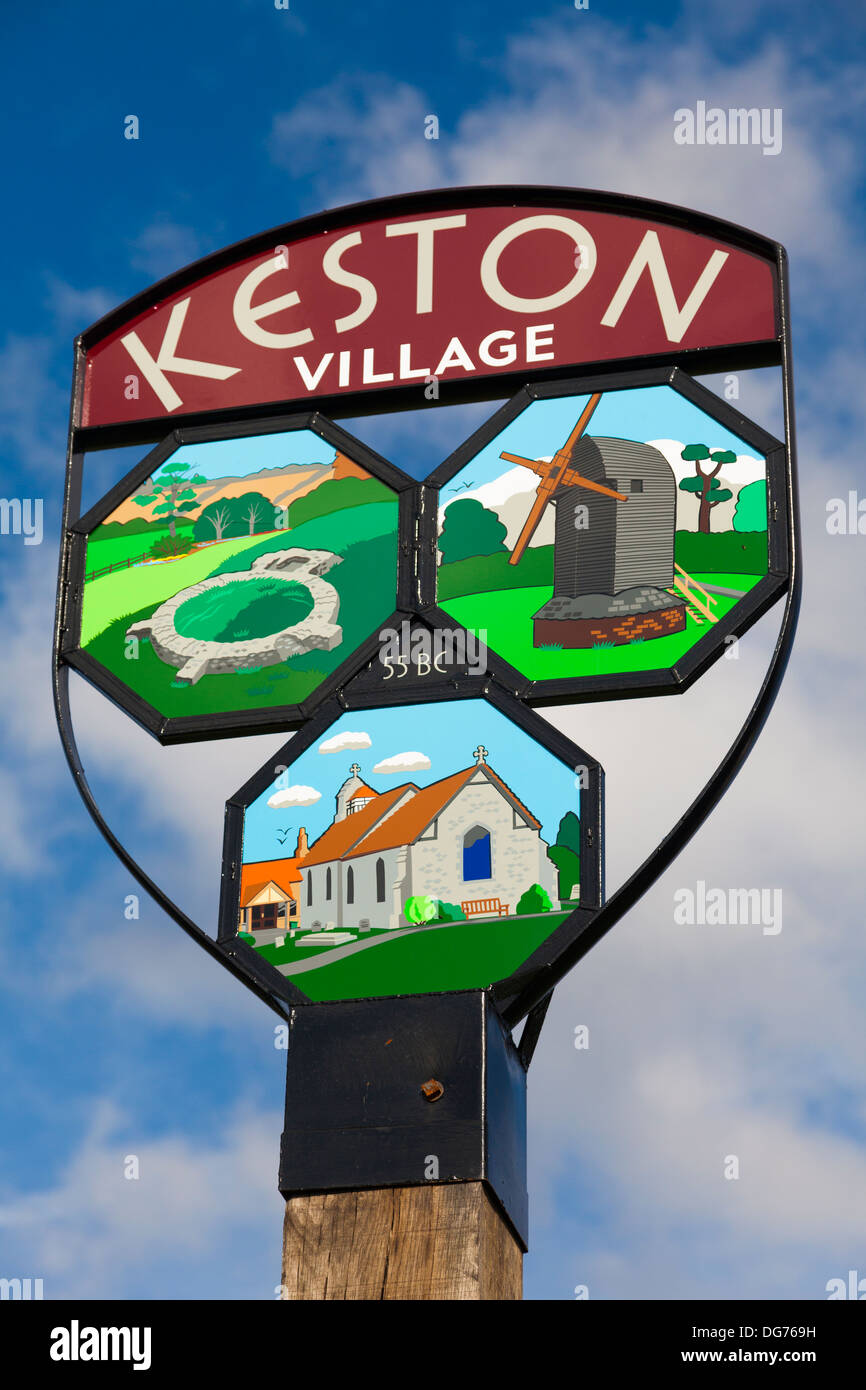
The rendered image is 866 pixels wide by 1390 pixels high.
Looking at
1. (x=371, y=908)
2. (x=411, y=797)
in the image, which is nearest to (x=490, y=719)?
(x=411, y=797)

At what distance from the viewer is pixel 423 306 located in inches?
258

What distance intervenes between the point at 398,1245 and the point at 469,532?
2.34m

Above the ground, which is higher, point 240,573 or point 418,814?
point 240,573

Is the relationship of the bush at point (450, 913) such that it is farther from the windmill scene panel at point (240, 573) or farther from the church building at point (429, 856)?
the windmill scene panel at point (240, 573)

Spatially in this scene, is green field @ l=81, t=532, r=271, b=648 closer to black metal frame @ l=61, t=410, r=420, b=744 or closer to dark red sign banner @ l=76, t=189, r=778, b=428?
black metal frame @ l=61, t=410, r=420, b=744

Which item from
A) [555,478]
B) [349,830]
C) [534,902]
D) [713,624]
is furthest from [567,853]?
[555,478]

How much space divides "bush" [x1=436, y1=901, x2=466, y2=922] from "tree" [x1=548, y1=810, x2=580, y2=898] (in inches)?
11.4

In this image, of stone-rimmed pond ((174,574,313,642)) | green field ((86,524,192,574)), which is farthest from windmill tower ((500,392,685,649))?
green field ((86,524,192,574))

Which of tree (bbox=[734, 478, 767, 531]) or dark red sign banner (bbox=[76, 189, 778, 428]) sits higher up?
dark red sign banner (bbox=[76, 189, 778, 428])

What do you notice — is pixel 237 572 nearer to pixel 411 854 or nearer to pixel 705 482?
pixel 411 854

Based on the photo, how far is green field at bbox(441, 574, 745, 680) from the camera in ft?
18.1

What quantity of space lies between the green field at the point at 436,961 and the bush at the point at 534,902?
19 mm

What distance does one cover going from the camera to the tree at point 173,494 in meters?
6.44

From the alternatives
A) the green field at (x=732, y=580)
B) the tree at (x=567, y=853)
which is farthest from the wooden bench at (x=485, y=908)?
the green field at (x=732, y=580)
